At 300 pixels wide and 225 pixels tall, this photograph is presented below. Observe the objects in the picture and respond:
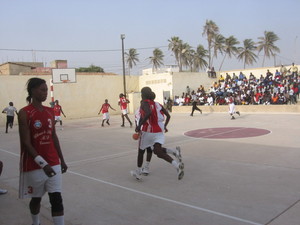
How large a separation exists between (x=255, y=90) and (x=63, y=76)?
1521cm

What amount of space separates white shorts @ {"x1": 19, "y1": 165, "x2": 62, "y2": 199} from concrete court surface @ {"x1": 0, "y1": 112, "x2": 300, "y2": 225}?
974mm

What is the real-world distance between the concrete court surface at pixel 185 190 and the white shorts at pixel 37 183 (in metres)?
0.97

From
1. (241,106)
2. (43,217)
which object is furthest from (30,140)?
(241,106)

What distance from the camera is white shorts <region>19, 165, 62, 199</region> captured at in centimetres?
346

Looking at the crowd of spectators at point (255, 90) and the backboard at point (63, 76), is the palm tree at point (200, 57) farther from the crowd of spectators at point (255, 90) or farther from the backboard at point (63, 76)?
the backboard at point (63, 76)

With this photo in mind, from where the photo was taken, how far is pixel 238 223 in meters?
4.04

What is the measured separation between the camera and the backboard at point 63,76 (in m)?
24.6

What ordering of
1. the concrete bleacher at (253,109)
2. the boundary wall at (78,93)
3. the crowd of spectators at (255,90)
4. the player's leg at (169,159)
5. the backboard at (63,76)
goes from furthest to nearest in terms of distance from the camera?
1. the backboard at (63,76)
2. the boundary wall at (78,93)
3. the crowd of spectators at (255,90)
4. the concrete bleacher at (253,109)
5. the player's leg at (169,159)

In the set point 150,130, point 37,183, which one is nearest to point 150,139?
→ point 150,130

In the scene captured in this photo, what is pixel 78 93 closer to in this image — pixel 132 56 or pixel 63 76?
pixel 63 76

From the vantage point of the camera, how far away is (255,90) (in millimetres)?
25703

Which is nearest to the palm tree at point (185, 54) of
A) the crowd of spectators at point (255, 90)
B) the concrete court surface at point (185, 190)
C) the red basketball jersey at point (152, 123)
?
the crowd of spectators at point (255, 90)

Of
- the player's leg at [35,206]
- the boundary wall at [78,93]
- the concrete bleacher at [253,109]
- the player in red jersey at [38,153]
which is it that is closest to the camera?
the player in red jersey at [38,153]

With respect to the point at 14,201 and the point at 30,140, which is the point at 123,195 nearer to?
the point at 14,201
